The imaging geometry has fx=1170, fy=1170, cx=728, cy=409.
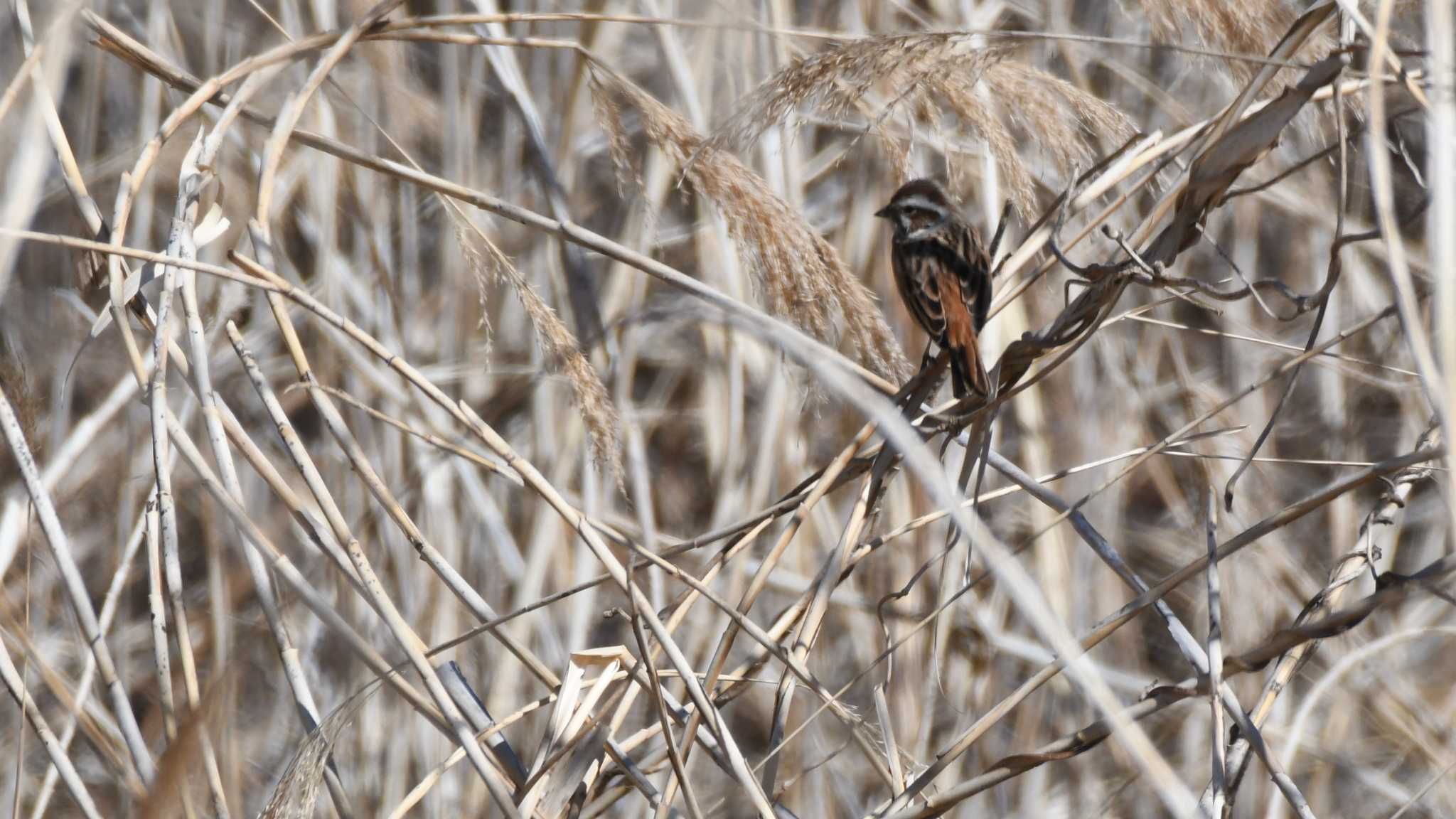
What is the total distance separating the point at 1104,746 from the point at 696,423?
1.45 metres

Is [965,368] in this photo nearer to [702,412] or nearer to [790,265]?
[790,265]

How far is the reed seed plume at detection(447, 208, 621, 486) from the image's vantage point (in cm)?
150

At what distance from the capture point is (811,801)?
8.77 ft

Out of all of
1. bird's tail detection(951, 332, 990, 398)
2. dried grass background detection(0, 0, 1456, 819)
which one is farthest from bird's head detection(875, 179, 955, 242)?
bird's tail detection(951, 332, 990, 398)

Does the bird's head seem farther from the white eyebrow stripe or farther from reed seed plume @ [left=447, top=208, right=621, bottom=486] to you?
reed seed plume @ [left=447, top=208, right=621, bottom=486]

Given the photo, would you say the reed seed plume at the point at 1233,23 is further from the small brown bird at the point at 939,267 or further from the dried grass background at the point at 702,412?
the small brown bird at the point at 939,267

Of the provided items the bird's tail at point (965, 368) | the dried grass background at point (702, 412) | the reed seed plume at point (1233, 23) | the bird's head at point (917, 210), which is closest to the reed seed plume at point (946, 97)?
the dried grass background at point (702, 412)

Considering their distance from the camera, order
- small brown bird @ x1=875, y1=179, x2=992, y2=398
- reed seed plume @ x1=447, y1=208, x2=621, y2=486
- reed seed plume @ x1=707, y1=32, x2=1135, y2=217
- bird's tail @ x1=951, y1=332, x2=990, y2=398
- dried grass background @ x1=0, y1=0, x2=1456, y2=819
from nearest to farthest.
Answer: dried grass background @ x1=0, y1=0, x2=1456, y2=819 < reed seed plume @ x1=707, y1=32, x2=1135, y2=217 < reed seed plume @ x1=447, y1=208, x2=621, y2=486 < bird's tail @ x1=951, y1=332, x2=990, y2=398 < small brown bird @ x1=875, y1=179, x2=992, y2=398

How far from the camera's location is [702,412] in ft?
10.5

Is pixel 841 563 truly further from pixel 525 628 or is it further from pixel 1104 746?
pixel 1104 746

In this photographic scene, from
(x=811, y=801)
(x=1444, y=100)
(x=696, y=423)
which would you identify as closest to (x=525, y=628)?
(x=811, y=801)

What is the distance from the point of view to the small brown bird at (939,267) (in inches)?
78.1

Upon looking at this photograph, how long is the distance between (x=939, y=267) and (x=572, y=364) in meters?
0.95

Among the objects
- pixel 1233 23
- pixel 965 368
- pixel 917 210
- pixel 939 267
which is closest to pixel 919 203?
pixel 917 210
